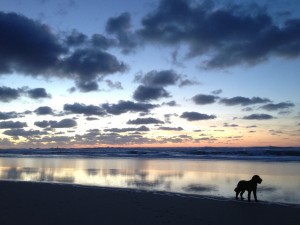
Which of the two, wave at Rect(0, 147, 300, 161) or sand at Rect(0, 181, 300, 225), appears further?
wave at Rect(0, 147, 300, 161)

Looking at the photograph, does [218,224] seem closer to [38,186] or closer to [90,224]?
[90,224]

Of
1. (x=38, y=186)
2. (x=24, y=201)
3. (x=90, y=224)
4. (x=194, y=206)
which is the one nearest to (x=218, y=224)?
(x=194, y=206)

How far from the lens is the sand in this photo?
9000mm

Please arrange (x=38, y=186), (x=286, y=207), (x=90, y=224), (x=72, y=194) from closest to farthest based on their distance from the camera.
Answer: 1. (x=90, y=224)
2. (x=286, y=207)
3. (x=72, y=194)
4. (x=38, y=186)

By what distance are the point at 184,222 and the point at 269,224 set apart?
224 cm

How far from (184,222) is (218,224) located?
88cm

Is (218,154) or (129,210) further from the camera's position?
(218,154)

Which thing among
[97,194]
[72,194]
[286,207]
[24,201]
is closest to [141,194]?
[97,194]

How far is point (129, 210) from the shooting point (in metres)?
10.3

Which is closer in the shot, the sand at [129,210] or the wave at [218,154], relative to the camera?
the sand at [129,210]

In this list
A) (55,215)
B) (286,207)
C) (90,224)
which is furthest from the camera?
(286,207)

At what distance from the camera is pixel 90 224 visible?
8.58 metres

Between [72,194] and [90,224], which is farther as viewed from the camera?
[72,194]

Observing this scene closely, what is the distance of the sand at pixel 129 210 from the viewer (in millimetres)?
9000
